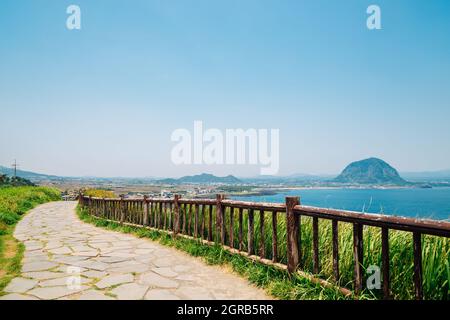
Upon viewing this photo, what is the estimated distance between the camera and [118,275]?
14.7 ft

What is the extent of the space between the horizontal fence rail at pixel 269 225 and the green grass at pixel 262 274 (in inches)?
5.0

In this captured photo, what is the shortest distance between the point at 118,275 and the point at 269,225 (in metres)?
2.95

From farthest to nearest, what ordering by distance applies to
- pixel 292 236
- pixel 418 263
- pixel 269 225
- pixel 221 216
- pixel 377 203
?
pixel 377 203, pixel 269 225, pixel 221 216, pixel 292 236, pixel 418 263

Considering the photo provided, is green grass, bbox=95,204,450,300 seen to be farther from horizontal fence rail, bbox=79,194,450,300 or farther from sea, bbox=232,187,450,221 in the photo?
sea, bbox=232,187,450,221

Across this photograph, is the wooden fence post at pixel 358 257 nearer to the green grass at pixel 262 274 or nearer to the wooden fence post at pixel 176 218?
the green grass at pixel 262 274

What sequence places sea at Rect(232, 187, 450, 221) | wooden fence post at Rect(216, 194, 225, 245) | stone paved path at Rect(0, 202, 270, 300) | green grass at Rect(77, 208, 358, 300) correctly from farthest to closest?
wooden fence post at Rect(216, 194, 225, 245) → sea at Rect(232, 187, 450, 221) → stone paved path at Rect(0, 202, 270, 300) → green grass at Rect(77, 208, 358, 300)

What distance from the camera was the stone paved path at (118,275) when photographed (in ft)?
12.1

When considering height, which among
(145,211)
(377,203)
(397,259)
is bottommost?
(377,203)

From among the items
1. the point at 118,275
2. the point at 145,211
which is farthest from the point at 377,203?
the point at 118,275

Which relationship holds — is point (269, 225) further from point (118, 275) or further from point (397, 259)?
point (118, 275)

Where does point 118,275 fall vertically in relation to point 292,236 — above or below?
below

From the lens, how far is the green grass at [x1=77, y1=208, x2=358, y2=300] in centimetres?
342

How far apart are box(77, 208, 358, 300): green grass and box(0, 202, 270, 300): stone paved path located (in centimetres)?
14

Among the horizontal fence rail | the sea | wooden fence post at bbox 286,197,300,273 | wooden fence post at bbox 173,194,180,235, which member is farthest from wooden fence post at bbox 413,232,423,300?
wooden fence post at bbox 173,194,180,235
